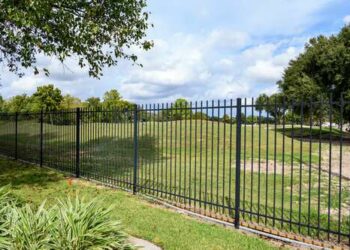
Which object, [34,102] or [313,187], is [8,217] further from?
[34,102]

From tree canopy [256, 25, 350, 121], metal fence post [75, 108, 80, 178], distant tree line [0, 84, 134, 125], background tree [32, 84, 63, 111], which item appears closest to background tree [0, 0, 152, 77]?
metal fence post [75, 108, 80, 178]

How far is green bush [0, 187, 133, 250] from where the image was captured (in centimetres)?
406

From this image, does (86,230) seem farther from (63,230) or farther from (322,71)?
(322,71)

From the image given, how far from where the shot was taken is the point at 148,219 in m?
6.61

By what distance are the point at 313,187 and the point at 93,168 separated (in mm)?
6298

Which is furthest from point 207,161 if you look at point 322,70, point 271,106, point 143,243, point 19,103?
point 19,103

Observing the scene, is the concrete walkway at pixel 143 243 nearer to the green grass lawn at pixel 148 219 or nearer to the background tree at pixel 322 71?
the green grass lawn at pixel 148 219

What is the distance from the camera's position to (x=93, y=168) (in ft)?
34.9

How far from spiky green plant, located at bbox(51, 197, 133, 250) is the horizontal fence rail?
95.4 inches

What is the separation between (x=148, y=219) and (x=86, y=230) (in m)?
2.48

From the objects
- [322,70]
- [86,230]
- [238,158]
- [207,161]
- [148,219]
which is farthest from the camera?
[322,70]

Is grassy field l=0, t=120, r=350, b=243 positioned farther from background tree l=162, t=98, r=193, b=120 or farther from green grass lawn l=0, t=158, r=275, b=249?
green grass lawn l=0, t=158, r=275, b=249

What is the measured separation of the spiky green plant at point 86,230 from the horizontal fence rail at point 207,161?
7.95 feet

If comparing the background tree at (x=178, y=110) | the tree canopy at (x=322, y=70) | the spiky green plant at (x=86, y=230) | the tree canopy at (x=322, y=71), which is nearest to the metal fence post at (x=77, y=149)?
the background tree at (x=178, y=110)
